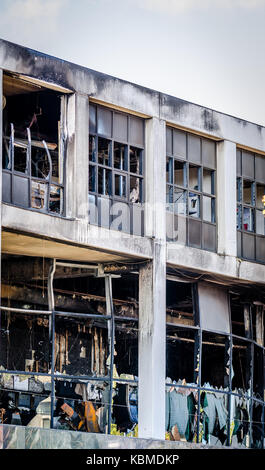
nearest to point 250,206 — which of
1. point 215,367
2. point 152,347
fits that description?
point 215,367

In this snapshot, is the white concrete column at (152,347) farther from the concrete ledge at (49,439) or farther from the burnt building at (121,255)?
the concrete ledge at (49,439)

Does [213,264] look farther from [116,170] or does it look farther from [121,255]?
[116,170]

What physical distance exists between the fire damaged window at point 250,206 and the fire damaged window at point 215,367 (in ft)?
4.34

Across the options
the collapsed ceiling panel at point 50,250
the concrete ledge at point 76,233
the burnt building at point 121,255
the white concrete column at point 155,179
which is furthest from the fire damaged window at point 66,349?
the white concrete column at point 155,179

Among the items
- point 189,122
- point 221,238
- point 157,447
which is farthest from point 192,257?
point 157,447

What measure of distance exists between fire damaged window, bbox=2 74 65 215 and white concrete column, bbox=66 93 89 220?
0.58 ft

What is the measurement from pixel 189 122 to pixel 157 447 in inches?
349

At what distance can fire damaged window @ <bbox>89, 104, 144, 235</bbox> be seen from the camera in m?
30.3

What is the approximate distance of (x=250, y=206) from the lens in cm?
3497

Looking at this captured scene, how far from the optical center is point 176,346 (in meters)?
36.0

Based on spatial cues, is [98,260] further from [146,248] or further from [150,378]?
[150,378]

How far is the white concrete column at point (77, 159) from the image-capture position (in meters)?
29.3

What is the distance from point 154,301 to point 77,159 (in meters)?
4.23

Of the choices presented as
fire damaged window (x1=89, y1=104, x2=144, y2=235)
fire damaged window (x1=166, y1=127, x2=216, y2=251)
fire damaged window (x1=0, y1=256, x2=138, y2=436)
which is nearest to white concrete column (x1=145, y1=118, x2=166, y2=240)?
fire damaged window (x1=89, y1=104, x2=144, y2=235)
